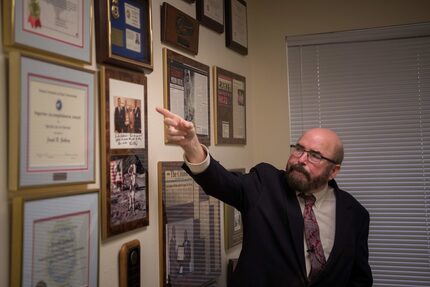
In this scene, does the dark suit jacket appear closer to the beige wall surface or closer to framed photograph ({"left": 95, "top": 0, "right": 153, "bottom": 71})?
the beige wall surface

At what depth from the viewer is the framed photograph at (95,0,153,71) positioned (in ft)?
3.88

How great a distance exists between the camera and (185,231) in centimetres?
162

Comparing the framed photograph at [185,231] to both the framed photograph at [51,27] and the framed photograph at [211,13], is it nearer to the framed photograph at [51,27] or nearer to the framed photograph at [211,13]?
the framed photograph at [51,27]

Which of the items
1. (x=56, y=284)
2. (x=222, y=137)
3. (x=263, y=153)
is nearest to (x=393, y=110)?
(x=263, y=153)

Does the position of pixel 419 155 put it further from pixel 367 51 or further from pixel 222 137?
pixel 222 137

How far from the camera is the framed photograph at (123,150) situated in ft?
3.92

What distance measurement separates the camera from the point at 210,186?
1.41 m

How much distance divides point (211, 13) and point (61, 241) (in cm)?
132

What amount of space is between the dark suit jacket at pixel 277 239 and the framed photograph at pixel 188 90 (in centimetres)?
33

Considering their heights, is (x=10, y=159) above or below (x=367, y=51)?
below

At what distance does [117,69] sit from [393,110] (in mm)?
1736

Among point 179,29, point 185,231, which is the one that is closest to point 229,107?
point 179,29

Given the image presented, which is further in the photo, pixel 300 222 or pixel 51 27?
pixel 300 222

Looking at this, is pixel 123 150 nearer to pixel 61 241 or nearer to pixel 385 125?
pixel 61 241
